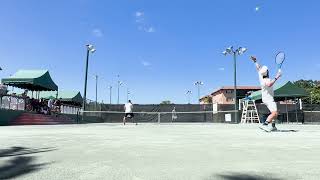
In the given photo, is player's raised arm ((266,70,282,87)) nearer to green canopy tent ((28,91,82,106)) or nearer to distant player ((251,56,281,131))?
distant player ((251,56,281,131))

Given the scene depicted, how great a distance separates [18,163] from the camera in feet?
18.7

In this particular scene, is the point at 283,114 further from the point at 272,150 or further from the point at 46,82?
the point at 272,150

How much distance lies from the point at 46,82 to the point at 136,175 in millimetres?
31831

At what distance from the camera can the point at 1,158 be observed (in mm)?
6211

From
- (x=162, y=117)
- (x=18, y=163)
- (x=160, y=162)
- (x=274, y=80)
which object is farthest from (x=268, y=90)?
(x=162, y=117)

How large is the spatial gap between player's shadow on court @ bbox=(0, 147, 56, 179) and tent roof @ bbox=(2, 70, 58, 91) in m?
27.0

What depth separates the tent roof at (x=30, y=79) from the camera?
109 ft

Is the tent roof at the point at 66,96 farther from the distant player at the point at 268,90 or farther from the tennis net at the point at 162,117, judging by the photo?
the distant player at the point at 268,90

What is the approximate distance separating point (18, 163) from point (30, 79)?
28795 mm

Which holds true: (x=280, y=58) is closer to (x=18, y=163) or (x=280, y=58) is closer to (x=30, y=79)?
(x=18, y=163)

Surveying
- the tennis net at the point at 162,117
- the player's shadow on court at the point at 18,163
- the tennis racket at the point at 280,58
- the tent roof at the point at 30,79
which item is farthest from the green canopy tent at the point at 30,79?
the player's shadow on court at the point at 18,163

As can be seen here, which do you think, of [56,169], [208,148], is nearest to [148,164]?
[56,169]

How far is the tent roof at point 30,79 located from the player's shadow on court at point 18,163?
27.0m

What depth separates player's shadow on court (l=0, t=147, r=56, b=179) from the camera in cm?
498
